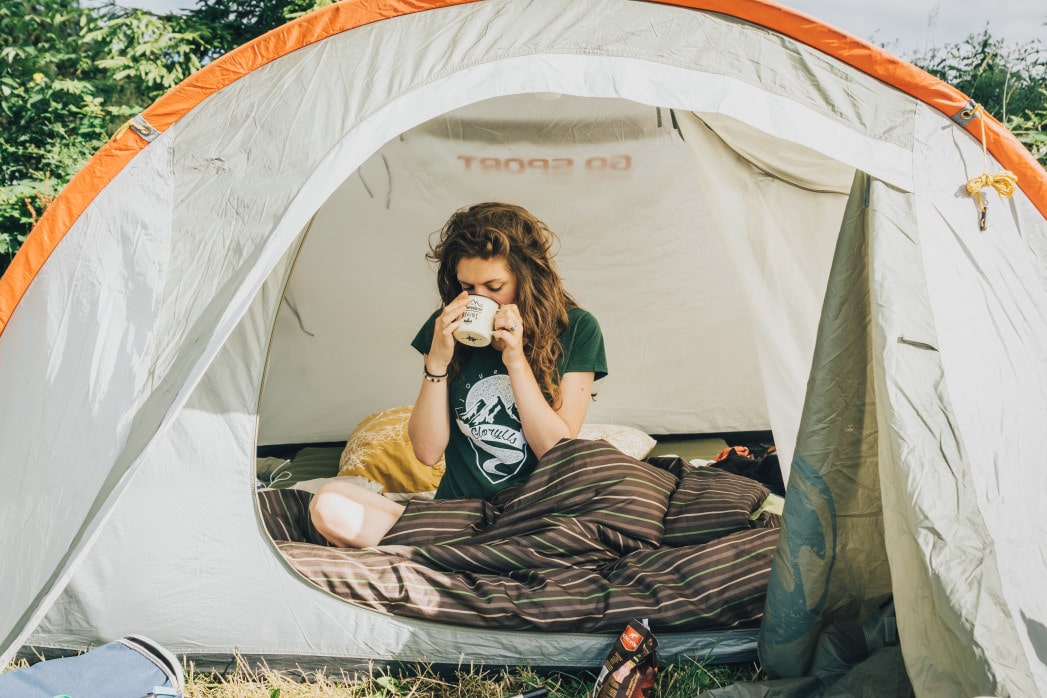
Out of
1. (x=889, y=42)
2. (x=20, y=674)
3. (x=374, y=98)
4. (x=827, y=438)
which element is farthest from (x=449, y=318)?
(x=889, y=42)

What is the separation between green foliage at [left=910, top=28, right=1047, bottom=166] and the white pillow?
3200 millimetres

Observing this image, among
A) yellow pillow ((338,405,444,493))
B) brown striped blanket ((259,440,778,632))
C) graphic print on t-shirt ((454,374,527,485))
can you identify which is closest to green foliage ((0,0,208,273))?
yellow pillow ((338,405,444,493))

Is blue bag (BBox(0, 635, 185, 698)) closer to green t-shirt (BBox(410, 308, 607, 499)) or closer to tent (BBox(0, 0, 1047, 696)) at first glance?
tent (BBox(0, 0, 1047, 696))

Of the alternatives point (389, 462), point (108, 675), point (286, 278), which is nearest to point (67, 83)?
point (389, 462)

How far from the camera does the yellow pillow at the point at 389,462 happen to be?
252 cm

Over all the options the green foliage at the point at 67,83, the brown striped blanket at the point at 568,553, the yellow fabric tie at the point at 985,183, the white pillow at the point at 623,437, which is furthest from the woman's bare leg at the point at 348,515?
the green foliage at the point at 67,83

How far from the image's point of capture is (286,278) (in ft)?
5.52

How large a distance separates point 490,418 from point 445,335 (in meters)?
0.24

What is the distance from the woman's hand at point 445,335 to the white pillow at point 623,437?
32.0 inches

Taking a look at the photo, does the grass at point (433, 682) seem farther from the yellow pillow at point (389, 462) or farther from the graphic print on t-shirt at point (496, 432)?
the yellow pillow at point (389, 462)

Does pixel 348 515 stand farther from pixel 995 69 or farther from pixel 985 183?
pixel 995 69

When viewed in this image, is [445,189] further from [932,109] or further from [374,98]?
[932,109]

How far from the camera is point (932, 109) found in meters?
1.46

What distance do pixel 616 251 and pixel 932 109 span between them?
1.47 m
